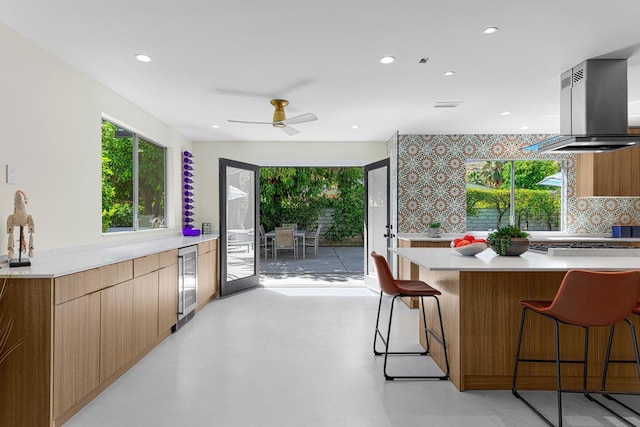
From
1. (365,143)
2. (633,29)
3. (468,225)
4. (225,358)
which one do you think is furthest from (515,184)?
(225,358)

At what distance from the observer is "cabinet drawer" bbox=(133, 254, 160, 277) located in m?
3.02

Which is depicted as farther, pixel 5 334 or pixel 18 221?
pixel 18 221

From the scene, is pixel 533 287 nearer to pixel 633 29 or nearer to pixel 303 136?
pixel 633 29

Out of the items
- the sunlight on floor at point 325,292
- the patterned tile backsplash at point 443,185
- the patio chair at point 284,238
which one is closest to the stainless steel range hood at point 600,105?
the patterned tile backsplash at point 443,185

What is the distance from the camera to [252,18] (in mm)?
2412

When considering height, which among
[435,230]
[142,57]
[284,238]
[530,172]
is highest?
[142,57]

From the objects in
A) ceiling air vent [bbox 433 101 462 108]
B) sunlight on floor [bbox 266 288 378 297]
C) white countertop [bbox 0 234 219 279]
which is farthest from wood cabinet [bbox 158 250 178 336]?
ceiling air vent [bbox 433 101 462 108]

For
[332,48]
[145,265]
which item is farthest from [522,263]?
[145,265]

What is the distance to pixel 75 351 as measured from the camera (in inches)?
87.6

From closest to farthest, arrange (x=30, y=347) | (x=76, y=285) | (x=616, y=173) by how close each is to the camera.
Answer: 1. (x=30, y=347)
2. (x=76, y=285)
3. (x=616, y=173)

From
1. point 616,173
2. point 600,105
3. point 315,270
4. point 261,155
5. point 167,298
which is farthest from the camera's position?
point 315,270

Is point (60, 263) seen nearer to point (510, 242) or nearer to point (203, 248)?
point (203, 248)

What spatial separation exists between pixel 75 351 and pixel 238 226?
363 centimetres

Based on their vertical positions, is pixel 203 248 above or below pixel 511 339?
above
